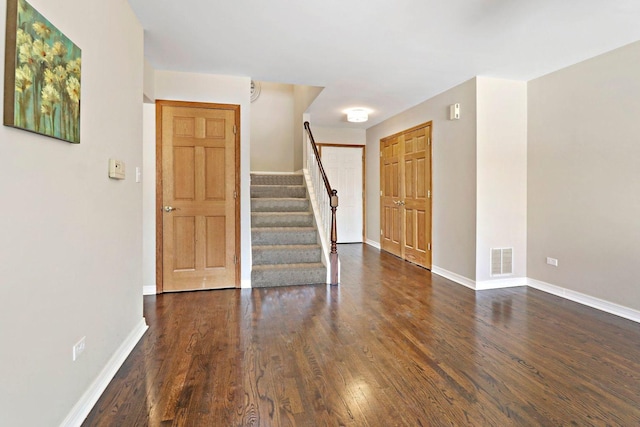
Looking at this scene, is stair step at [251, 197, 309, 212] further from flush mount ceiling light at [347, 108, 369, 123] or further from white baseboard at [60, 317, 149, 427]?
white baseboard at [60, 317, 149, 427]

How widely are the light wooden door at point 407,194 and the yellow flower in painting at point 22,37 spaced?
4.48 metres

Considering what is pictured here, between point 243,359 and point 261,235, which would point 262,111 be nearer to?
point 261,235

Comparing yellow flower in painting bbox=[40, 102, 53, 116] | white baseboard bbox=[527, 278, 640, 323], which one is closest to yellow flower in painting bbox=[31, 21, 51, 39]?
yellow flower in painting bbox=[40, 102, 53, 116]

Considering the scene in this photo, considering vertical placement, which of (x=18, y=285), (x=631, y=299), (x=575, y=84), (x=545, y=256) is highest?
→ (x=575, y=84)

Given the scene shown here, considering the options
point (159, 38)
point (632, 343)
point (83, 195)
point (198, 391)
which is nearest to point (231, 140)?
point (159, 38)

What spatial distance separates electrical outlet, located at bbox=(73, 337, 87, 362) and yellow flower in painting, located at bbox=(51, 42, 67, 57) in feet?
4.42

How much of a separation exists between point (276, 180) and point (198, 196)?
2.00 meters

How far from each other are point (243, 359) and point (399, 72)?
10.9 feet

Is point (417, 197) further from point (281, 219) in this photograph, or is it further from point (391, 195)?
point (281, 219)

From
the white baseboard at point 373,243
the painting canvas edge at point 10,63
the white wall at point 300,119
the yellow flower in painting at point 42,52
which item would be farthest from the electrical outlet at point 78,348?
the white baseboard at point 373,243

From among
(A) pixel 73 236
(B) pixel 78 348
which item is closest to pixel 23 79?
(A) pixel 73 236

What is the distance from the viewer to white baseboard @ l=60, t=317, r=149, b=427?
5.27ft

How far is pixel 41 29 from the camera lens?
135 cm

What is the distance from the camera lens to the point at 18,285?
1.24 m
